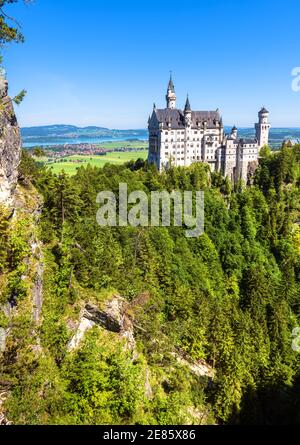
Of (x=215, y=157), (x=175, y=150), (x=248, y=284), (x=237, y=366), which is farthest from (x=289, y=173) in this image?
(x=237, y=366)

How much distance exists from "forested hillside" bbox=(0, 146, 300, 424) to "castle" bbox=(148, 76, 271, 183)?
72.7 ft

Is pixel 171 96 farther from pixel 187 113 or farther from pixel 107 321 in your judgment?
pixel 107 321

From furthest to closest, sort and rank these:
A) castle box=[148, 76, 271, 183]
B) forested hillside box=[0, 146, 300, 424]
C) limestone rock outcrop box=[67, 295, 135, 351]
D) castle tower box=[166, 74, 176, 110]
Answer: castle tower box=[166, 74, 176, 110] → castle box=[148, 76, 271, 183] → limestone rock outcrop box=[67, 295, 135, 351] → forested hillside box=[0, 146, 300, 424]

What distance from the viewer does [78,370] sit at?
39375 mm

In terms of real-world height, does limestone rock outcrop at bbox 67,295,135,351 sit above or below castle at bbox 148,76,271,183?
below

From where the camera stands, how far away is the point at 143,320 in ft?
185

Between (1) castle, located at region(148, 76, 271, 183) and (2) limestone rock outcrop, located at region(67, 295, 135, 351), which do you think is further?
(1) castle, located at region(148, 76, 271, 183)

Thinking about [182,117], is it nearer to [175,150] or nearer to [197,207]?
[175,150]

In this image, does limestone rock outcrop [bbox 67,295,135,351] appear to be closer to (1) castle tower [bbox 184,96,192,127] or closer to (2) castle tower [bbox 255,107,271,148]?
(1) castle tower [bbox 184,96,192,127]

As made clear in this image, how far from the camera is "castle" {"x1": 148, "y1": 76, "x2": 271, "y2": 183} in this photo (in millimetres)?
125750

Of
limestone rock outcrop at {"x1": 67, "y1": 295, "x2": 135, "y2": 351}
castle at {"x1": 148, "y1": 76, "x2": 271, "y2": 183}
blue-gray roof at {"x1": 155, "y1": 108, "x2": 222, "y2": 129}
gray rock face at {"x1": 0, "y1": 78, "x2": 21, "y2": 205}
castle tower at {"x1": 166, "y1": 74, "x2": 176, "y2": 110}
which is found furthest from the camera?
castle tower at {"x1": 166, "y1": 74, "x2": 176, "y2": 110}

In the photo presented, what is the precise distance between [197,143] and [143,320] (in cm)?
8484

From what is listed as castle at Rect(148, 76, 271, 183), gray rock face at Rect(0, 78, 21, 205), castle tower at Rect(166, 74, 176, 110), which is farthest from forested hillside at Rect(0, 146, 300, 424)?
castle tower at Rect(166, 74, 176, 110)
